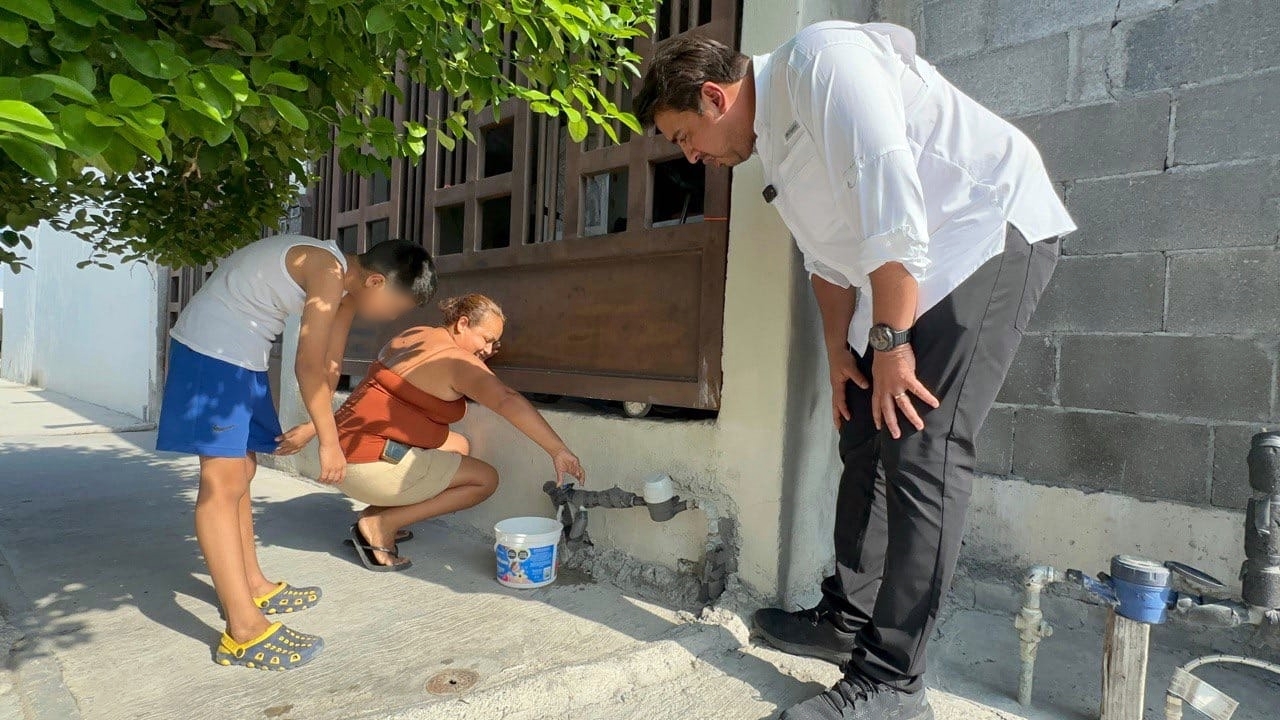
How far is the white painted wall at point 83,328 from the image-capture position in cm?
921

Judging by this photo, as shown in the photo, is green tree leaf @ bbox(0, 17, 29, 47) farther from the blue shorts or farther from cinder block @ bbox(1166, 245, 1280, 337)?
cinder block @ bbox(1166, 245, 1280, 337)

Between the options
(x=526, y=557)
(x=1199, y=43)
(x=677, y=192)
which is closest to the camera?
(x=1199, y=43)

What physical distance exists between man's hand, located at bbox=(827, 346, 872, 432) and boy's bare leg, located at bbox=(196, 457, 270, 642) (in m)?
1.86

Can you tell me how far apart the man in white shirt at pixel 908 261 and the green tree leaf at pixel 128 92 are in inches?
43.1

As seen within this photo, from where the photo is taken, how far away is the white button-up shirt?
140 centimetres

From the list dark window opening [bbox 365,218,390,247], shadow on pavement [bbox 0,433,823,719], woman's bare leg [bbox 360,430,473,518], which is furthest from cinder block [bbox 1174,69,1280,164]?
dark window opening [bbox 365,218,390,247]

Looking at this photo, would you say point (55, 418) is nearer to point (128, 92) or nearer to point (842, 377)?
point (128, 92)

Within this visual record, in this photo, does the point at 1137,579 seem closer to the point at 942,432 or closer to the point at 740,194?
the point at 942,432

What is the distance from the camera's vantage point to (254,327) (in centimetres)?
225

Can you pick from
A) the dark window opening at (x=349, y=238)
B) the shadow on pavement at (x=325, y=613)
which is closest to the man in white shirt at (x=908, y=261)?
the shadow on pavement at (x=325, y=613)

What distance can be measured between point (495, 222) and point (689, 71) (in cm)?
220

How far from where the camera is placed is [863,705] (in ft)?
5.35

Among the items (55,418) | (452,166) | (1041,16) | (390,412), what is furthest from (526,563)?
(55,418)

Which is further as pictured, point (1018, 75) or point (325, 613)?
point (325, 613)
